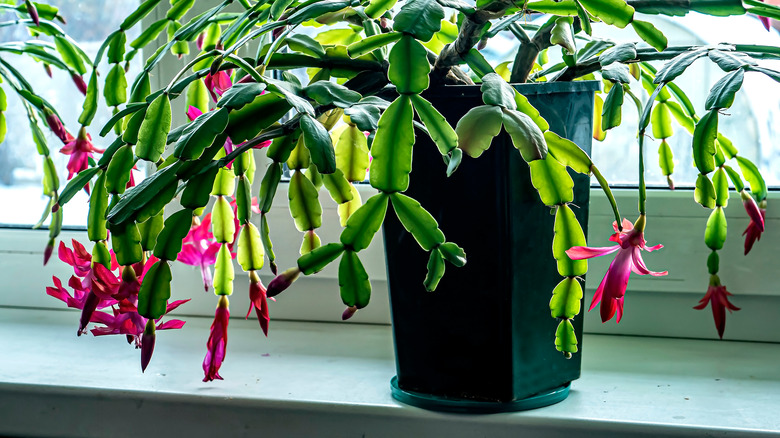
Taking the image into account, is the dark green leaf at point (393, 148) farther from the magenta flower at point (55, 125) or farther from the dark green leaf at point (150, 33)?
the magenta flower at point (55, 125)

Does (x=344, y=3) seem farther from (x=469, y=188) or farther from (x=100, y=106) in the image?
(x=100, y=106)

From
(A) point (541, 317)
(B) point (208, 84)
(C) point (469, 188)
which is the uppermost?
(B) point (208, 84)

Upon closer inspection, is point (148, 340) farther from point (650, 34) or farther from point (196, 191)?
point (650, 34)

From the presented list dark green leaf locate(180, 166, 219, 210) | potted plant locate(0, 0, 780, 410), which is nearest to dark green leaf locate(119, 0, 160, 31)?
potted plant locate(0, 0, 780, 410)

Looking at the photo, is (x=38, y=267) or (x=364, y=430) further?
(x=38, y=267)

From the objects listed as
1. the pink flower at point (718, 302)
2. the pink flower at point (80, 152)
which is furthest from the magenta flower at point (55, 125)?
the pink flower at point (718, 302)

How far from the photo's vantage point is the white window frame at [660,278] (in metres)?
0.94

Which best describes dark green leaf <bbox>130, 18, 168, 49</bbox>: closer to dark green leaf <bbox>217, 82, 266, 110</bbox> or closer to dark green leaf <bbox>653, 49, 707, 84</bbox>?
dark green leaf <bbox>217, 82, 266, 110</bbox>

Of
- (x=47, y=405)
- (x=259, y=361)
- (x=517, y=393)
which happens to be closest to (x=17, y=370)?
(x=47, y=405)

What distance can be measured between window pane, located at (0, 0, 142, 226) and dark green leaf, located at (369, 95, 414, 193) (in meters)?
0.84

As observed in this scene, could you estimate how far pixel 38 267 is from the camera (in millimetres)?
1186

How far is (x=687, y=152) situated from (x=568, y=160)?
1.67ft

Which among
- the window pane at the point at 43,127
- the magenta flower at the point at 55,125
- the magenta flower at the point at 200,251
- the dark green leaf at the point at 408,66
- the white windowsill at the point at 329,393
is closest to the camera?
the dark green leaf at the point at 408,66

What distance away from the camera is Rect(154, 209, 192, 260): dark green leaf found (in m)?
0.56
